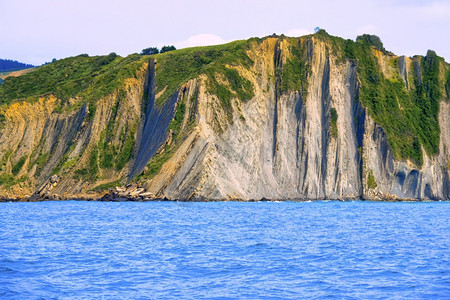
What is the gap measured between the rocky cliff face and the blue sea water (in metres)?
45.0

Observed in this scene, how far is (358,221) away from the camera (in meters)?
51.7

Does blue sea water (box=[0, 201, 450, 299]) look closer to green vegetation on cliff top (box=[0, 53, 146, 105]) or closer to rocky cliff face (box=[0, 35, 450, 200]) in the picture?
rocky cliff face (box=[0, 35, 450, 200])

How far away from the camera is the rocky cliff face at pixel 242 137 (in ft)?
305

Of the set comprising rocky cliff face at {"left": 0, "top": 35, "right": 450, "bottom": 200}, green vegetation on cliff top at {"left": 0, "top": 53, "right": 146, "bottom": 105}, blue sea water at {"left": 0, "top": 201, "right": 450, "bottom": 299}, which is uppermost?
green vegetation on cliff top at {"left": 0, "top": 53, "right": 146, "bottom": 105}

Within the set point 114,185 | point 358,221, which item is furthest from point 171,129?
point 358,221

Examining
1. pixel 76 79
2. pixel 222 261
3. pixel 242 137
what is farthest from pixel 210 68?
pixel 222 261

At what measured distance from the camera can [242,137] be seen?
95562 mm

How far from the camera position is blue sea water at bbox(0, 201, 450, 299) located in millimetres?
22188

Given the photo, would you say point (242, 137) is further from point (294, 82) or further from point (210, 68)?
point (294, 82)

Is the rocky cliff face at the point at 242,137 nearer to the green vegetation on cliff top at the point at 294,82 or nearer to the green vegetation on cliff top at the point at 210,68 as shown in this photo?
the green vegetation on cliff top at the point at 210,68

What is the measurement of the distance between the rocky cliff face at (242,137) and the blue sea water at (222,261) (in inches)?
1771

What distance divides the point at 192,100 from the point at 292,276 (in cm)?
7266

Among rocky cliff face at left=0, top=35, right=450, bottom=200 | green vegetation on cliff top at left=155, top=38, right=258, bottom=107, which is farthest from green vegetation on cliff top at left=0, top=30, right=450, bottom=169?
rocky cliff face at left=0, top=35, right=450, bottom=200

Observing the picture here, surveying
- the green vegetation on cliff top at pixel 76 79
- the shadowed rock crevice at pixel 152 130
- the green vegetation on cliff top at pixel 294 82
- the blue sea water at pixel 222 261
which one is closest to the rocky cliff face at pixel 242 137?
the shadowed rock crevice at pixel 152 130
